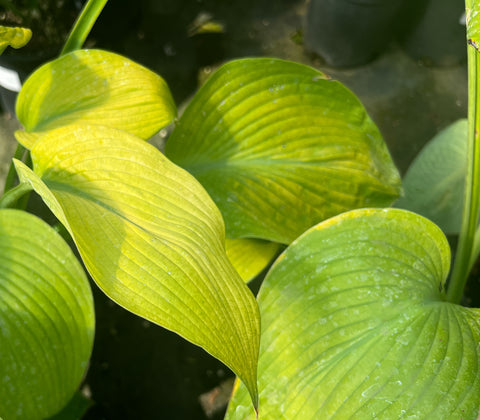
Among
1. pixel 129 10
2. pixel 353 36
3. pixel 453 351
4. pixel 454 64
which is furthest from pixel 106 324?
pixel 454 64

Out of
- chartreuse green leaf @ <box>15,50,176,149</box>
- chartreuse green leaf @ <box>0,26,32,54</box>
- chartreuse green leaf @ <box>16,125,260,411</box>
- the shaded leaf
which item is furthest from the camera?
the shaded leaf

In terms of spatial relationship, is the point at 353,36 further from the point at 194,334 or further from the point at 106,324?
the point at 194,334

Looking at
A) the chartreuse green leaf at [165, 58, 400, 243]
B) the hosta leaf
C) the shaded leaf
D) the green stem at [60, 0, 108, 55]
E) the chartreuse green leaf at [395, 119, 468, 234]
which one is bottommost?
the shaded leaf

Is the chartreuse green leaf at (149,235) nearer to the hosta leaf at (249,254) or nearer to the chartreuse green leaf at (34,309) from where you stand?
the chartreuse green leaf at (34,309)

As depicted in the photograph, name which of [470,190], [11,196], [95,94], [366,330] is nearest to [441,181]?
[470,190]

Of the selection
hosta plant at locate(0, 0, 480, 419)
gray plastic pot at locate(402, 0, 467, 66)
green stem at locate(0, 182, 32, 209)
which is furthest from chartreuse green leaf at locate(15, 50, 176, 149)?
gray plastic pot at locate(402, 0, 467, 66)

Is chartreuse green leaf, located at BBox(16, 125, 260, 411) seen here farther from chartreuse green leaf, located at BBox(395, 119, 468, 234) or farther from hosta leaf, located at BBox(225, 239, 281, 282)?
chartreuse green leaf, located at BBox(395, 119, 468, 234)
